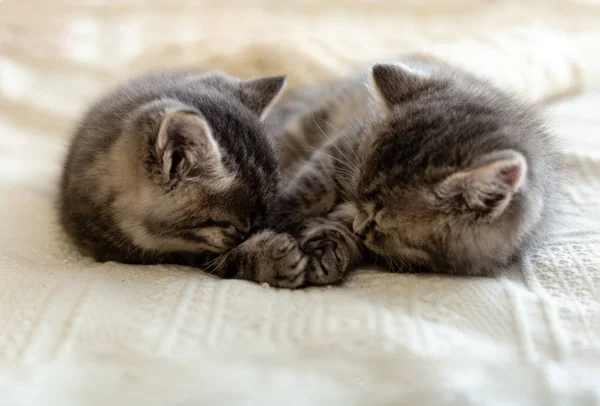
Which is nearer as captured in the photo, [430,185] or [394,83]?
[430,185]

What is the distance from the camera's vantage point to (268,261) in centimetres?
128

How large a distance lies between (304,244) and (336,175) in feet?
1.04

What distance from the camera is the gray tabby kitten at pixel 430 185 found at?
1.21 m

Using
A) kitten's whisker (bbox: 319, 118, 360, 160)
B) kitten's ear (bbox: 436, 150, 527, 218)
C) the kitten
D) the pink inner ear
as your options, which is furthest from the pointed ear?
the pink inner ear

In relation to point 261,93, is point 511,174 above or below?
above

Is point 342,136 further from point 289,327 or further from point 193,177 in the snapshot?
point 289,327

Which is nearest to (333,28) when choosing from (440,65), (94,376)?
(440,65)

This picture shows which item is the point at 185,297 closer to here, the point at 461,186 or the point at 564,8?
the point at 461,186

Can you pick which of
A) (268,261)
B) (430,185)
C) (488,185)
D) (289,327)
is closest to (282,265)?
(268,261)

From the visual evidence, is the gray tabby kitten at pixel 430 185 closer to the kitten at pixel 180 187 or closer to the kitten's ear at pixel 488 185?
the kitten's ear at pixel 488 185

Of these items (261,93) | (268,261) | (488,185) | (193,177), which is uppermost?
(488,185)

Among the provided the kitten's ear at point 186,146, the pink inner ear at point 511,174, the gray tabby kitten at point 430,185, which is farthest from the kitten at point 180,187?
the pink inner ear at point 511,174

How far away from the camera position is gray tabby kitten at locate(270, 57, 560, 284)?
3.97ft

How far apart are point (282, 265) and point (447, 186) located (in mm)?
410
